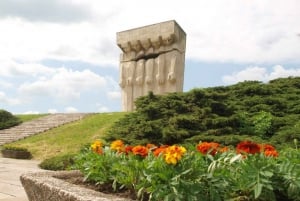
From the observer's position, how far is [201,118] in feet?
34.2

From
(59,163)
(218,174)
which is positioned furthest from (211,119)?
(218,174)

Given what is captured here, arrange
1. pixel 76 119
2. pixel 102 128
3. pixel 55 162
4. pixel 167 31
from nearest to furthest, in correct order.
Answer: pixel 55 162
pixel 102 128
pixel 167 31
pixel 76 119

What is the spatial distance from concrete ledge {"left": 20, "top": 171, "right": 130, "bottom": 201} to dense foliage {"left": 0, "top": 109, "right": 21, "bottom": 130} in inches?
711

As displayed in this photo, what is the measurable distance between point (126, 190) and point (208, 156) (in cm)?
96

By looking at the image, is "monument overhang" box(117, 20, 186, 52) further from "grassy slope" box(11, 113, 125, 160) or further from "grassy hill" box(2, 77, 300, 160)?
"grassy hill" box(2, 77, 300, 160)

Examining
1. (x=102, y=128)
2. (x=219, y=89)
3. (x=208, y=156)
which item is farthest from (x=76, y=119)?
(x=208, y=156)

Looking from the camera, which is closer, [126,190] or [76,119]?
[126,190]

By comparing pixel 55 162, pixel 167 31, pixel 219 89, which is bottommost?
pixel 55 162

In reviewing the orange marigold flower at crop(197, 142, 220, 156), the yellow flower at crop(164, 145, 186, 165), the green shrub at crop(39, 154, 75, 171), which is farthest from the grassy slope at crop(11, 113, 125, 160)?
the yellow flower at crop(164, 145, 186, 165)

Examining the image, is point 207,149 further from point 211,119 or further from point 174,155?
point 211,119

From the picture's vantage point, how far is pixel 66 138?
1588 cm

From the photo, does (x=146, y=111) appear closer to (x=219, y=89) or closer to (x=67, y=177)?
(x=219, y=89)

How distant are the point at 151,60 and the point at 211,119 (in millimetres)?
10179

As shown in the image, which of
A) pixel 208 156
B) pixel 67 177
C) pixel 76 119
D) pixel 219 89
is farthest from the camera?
pixel 76 119
